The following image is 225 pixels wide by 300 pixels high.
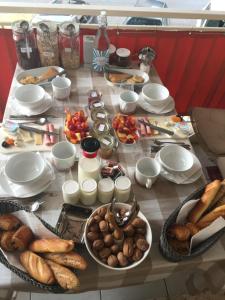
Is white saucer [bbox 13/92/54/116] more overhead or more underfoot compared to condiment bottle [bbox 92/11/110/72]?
more underfoot

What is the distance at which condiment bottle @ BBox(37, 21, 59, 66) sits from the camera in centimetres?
136

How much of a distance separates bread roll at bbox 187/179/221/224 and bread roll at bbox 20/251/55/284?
440 mm

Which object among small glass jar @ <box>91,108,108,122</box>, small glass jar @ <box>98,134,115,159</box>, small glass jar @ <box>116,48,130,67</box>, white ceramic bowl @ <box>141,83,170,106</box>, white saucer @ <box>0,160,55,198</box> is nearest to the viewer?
white saucer @ <box>0,160,55,198</box>

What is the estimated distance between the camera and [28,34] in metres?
1.36

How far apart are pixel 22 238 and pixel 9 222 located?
0.21 ft

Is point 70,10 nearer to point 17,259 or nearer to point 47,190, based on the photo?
point 47,190

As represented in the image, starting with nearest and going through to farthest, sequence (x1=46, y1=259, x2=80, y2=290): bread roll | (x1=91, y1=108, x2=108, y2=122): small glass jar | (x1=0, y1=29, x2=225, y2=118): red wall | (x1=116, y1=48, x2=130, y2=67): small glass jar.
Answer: (x1=46, y1=259, x2=80, y2=290): bread roll → (x1=91, y1=108, x2=108, y2=122): small glass jar → (x1=116, y1=48, x2=130, y2=67): small glass jar → (x1=0, y1=29, x2=225, y2=118): red wall

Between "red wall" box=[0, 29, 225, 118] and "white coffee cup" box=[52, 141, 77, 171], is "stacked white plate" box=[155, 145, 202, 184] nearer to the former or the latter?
"white coffee cup" box=[52, 141, 77, 171]

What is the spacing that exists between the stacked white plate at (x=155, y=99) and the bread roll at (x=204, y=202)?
0.53 meters

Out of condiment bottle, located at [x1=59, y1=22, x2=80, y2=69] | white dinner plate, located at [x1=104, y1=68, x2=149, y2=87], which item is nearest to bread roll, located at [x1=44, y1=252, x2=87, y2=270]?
white dinner plate, located at [x1=104, y1=68, x2=149, y2=87]

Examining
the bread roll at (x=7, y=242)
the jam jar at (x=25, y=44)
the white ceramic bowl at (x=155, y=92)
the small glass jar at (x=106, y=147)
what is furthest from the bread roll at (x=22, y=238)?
the jam jar at (x=25, y=44)

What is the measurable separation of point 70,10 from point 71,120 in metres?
0.64

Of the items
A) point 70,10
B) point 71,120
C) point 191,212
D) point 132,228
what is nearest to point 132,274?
point 132,228

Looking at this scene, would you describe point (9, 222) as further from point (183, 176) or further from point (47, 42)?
point (47, 42)
